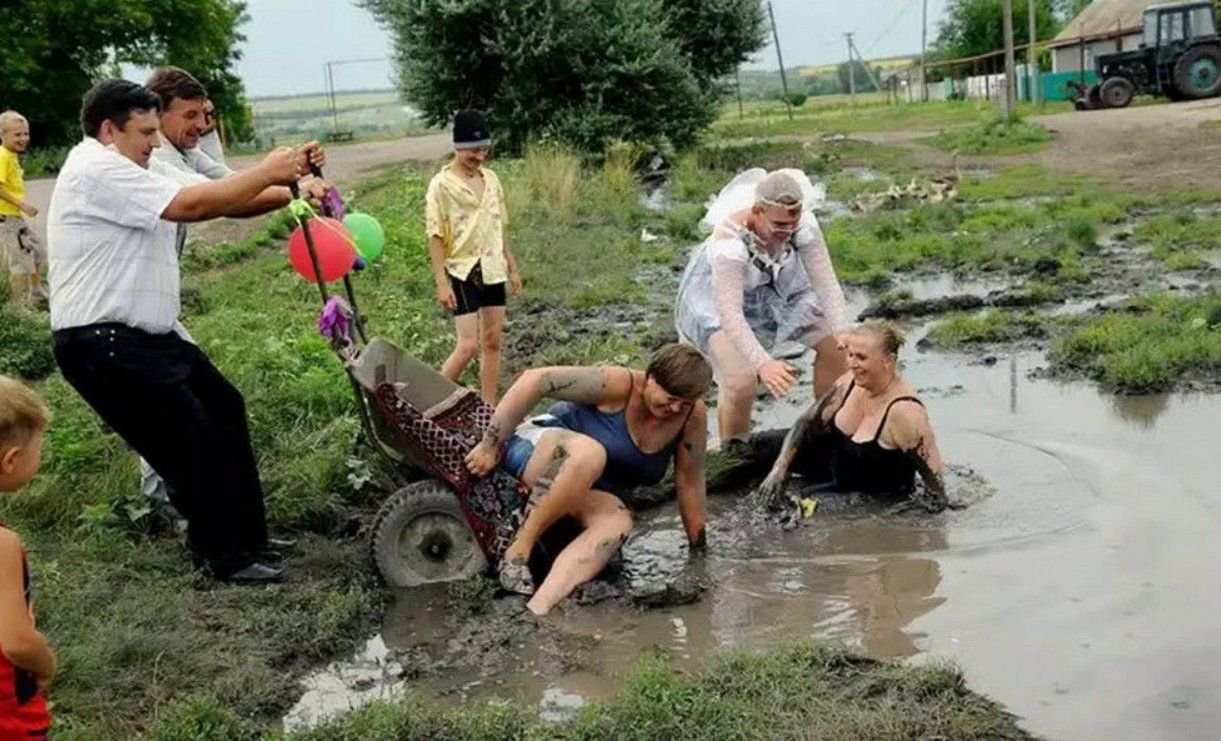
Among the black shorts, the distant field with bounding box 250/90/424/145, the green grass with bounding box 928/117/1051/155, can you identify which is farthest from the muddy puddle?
the distant field with bounding box 250/90/424/145

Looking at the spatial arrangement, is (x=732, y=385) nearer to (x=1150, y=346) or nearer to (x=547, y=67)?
(x=1150, y=346)

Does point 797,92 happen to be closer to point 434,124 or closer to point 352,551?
point 434,124

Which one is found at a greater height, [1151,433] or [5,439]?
[5,439]

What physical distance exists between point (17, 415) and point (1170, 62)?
117ft

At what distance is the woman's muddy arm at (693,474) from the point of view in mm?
6184

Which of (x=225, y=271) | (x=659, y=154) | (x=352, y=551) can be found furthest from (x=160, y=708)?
(x=659, y=154)

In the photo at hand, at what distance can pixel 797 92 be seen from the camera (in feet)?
230

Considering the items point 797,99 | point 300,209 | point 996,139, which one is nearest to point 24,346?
point 300,209

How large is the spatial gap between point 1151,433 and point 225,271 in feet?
31.0

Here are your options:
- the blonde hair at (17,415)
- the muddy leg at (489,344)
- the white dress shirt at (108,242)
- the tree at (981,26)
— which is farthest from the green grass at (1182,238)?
the tree at (981,26)

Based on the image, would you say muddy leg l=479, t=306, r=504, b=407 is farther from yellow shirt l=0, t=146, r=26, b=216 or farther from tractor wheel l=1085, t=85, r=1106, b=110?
tractor wheel l=1085, t=85, r=1106, b=110

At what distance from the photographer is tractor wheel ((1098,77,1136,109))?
35656 millimetres

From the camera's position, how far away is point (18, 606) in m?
3.21

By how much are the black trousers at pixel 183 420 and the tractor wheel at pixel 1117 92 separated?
110ft
